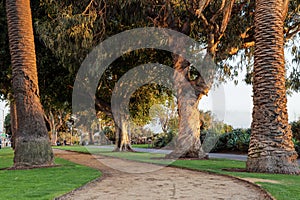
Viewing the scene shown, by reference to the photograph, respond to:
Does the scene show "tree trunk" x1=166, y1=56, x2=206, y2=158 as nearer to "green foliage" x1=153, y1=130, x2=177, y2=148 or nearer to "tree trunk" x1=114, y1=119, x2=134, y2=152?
"tree trunk" x1=114, y1=119, x2=134, y2=152

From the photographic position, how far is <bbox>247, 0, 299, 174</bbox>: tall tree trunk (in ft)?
35.6

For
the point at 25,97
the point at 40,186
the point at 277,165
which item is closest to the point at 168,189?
the point at 40,186

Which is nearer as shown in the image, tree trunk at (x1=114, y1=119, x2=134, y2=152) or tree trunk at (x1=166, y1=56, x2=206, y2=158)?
tree trunk at (x1=166, y1=56, x2=206, y2=158)

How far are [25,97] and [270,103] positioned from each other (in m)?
8.86

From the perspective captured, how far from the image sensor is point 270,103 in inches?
445

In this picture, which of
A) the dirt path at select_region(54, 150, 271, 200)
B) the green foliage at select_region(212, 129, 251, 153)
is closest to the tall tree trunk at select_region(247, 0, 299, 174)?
the dirt path at select_region(54, 150, 271, 200)

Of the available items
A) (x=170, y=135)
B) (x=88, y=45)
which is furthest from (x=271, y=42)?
(x=170, y=135)

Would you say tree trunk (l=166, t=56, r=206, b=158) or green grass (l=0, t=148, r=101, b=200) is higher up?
tree trunk (l=166, t=56, r=206, b=158)

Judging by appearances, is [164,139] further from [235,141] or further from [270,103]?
[270,103]

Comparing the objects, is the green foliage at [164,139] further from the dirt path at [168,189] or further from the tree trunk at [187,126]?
the dirt path at [168,189]

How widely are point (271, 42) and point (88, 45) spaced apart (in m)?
8.26

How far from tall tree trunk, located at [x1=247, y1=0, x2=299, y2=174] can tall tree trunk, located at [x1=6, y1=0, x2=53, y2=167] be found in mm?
7574

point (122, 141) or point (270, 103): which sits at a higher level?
point (270, 103)

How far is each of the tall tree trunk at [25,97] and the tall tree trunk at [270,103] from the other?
298 inches
